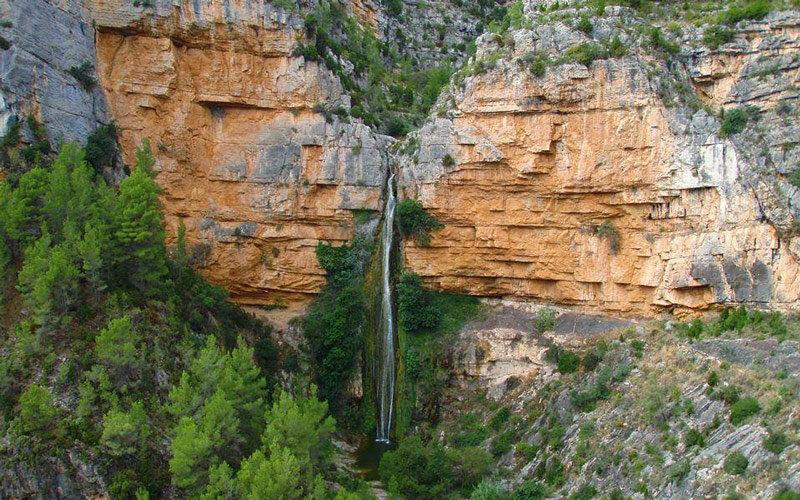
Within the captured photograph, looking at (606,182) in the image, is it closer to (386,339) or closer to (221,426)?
(386,339)

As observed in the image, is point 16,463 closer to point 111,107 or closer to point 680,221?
point 111,107

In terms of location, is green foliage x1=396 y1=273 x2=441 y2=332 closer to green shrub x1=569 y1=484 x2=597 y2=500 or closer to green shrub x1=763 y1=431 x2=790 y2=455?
green shrub x1=569 y1=484 x2=597 y2=500

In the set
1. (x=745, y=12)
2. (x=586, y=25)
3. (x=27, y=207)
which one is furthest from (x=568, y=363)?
(x=27, y=207)

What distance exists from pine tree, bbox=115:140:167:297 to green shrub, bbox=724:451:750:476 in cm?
2454

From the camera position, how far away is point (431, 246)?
37031 mm

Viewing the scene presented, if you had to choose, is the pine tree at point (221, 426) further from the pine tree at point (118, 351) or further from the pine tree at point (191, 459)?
the pine tree at point (118, 351)

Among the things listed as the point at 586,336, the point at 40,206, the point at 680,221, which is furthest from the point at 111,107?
the point at 680,221

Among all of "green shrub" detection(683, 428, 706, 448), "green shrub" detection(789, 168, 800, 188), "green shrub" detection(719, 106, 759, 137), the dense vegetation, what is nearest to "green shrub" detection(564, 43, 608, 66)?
"green shrub" detection(719, 106, 759, 137)

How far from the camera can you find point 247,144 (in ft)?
123

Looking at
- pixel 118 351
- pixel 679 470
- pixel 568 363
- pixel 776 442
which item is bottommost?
pixel 679 470

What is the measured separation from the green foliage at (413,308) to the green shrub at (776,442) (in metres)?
19.2

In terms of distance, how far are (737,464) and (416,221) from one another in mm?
20761

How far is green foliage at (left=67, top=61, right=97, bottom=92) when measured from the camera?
33.8m

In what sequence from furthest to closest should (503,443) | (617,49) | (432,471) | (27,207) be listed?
(617,49)
(503,443)
(27,207)
(432,471)
